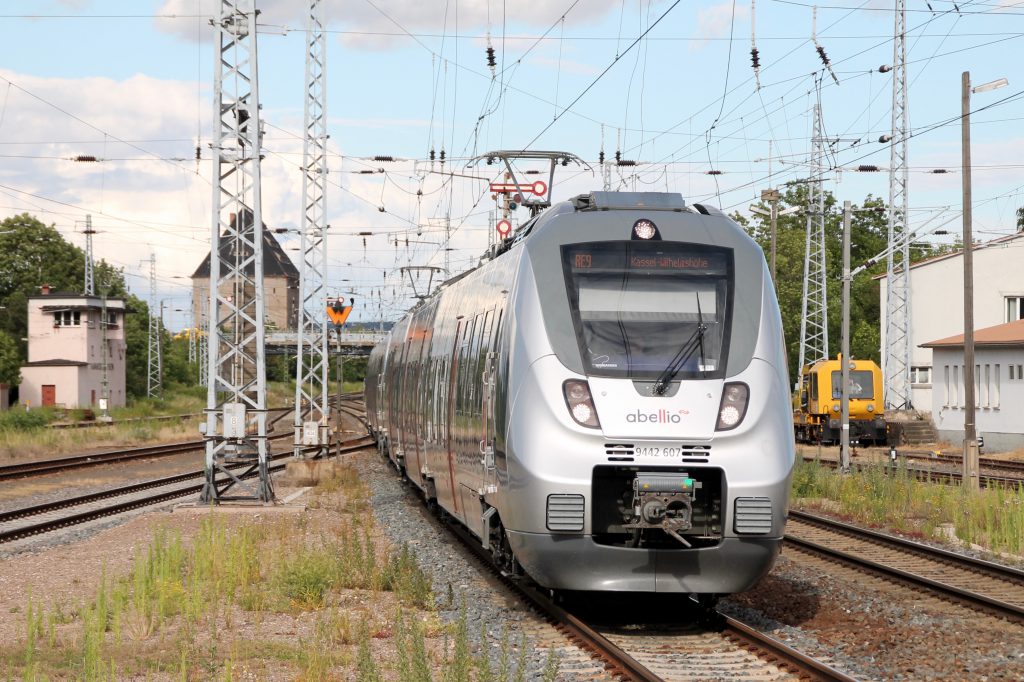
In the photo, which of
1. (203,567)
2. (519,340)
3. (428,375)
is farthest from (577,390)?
(428,375)

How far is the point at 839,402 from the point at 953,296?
10651 mm

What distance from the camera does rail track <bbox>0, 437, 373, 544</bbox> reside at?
19.7 metres

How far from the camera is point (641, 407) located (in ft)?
33.7

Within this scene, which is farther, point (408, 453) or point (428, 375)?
point (408, 453)

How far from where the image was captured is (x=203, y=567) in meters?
13.2

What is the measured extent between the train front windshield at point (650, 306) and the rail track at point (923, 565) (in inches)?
144

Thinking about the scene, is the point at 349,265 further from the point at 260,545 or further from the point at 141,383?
the point at 260,545

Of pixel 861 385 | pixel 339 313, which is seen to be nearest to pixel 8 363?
pixel 861 385

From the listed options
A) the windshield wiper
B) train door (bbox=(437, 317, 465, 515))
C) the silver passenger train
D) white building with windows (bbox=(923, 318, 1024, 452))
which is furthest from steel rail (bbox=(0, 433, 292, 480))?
white building with windows (bbox=(923, 318, 1024, 452))

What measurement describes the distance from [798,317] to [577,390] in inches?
2253

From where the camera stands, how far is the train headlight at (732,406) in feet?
34.0

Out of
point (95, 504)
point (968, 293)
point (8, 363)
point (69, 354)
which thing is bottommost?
point (95, 504)

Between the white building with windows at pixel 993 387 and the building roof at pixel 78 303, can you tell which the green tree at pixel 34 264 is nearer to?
the building roof at pixel 78 303

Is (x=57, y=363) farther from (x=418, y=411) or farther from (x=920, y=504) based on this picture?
(x=920, y=504)
